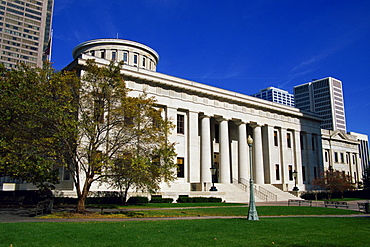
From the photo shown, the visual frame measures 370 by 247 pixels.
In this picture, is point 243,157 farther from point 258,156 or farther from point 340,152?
point 340,152

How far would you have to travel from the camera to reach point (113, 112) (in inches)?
925

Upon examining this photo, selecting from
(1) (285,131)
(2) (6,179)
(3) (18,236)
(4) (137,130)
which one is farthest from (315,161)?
(2) (6,179)

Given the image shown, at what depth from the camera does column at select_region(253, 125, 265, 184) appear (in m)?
50.8

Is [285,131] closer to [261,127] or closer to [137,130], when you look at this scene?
[261,127]

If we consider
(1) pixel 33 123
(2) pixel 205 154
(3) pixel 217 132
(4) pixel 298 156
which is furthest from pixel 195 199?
(4) pixel 298 156

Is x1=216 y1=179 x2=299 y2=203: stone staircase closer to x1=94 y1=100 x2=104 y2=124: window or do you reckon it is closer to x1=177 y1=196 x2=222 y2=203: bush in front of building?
x1=177 y1=196 x2=222 y2=203: bush in front of building

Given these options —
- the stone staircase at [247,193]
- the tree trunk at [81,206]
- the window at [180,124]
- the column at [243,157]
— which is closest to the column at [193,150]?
the window at [180,124]

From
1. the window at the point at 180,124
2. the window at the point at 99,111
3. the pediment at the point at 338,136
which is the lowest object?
the window at the point at 99,111

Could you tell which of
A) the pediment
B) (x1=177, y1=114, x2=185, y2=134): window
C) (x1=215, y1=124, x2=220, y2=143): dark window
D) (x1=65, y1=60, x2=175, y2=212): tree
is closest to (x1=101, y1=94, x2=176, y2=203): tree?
(x1=65, y1=60, x2=175, y2=212): tree

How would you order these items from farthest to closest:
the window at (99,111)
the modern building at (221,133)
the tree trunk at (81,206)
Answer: the modern building at (221,133) < the window at (99,111) < the tree trunk at (81,206)

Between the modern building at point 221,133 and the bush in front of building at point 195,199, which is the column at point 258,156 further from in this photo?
the bush in front of building at point 195,199

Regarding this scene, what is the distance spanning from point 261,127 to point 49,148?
40.6 meters

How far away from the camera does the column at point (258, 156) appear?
50844 millimetres

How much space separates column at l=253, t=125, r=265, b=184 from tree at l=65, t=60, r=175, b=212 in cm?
2979
